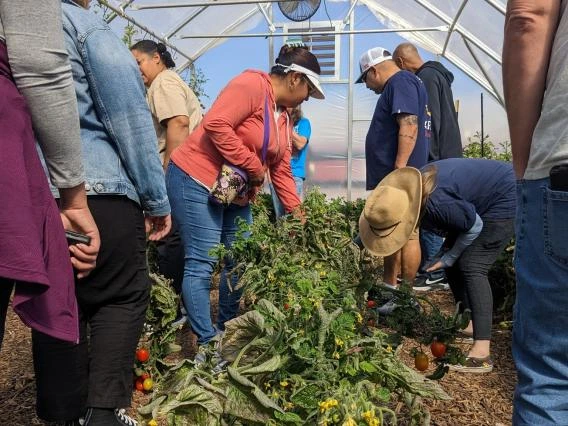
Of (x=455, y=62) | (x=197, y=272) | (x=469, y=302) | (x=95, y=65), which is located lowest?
(x=469, y=302)

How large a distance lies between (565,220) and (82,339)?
4.62ft

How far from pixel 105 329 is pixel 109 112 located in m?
0.66

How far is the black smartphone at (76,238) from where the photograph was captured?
1522 millimetres

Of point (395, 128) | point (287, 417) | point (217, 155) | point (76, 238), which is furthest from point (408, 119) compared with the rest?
point (287, 417)

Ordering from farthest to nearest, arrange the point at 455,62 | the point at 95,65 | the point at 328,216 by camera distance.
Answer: the point at 455,62 < the point at 328,216 < the point at 95,65

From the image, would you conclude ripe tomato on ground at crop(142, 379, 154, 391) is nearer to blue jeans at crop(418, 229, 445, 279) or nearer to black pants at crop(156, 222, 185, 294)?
black pants at crop(156, 222, 185, 294)

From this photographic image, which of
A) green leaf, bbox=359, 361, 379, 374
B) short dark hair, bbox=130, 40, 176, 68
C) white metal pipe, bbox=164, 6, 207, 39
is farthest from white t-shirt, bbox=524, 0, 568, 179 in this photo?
white metal pipe, bbox=164, 6, 207, 39

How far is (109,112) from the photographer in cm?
169

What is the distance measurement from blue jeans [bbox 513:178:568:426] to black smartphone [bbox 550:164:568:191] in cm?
1

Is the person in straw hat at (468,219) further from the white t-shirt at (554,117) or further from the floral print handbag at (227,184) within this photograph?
the white t-shirt at (554,117)

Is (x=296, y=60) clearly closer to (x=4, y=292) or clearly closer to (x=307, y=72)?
(x=307, y=72)

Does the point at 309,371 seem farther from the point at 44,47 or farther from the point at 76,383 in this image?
the point at 44,47

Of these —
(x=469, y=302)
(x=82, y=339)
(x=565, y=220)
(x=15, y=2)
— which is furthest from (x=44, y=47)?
(x=469, y=302)

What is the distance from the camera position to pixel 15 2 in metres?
1.21
